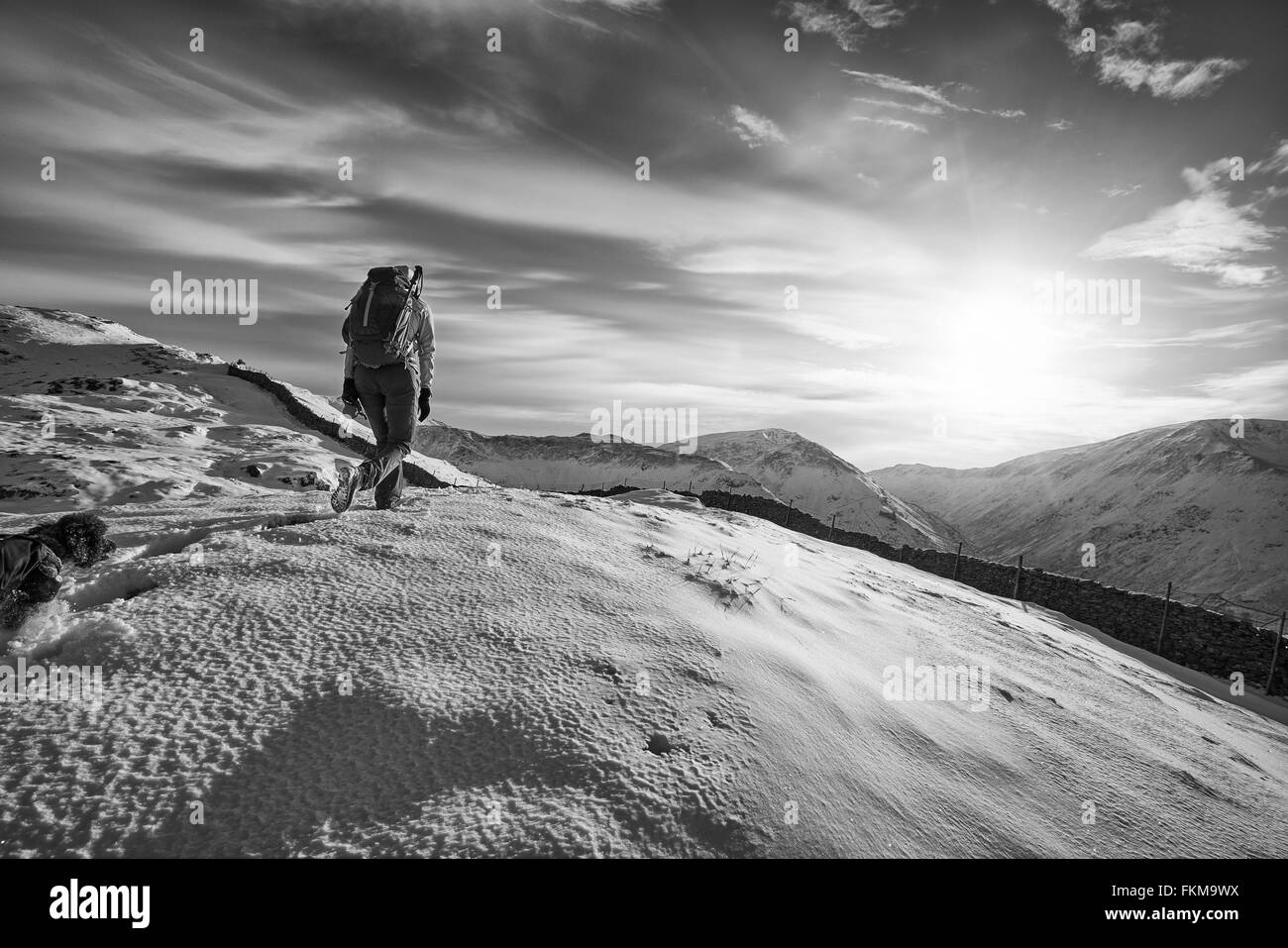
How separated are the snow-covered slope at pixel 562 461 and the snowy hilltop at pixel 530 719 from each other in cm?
9841

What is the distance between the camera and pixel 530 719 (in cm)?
188

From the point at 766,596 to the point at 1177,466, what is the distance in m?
145

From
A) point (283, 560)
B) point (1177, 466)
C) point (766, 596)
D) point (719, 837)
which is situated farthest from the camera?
point (1177, 466)

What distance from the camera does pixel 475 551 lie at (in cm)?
329

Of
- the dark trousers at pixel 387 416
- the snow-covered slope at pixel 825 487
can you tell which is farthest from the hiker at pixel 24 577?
the snow-covered slope at pixel 825 487

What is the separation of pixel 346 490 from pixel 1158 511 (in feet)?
425

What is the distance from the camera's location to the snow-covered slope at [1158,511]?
244 ft

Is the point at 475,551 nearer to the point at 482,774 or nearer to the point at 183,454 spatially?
the point at 482,774

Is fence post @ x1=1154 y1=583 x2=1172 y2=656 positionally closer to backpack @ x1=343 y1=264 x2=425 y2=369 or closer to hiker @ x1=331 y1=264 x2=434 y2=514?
hiker @ x1=331 y1=264 x2=434 y2=514

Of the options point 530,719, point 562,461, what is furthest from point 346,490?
point 562,461

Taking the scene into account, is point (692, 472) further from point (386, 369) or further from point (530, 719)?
point (530, 719)

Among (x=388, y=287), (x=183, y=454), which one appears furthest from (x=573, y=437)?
(x=388, y=287)

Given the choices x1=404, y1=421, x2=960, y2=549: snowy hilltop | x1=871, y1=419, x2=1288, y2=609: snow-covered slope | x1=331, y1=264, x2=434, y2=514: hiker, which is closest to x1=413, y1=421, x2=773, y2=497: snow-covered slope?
x1=404, y1=421, x2=960, y2=549: snowy hilltop

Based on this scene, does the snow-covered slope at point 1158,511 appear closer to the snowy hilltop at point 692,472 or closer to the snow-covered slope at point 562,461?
the snowy hilltop at point 692,472
